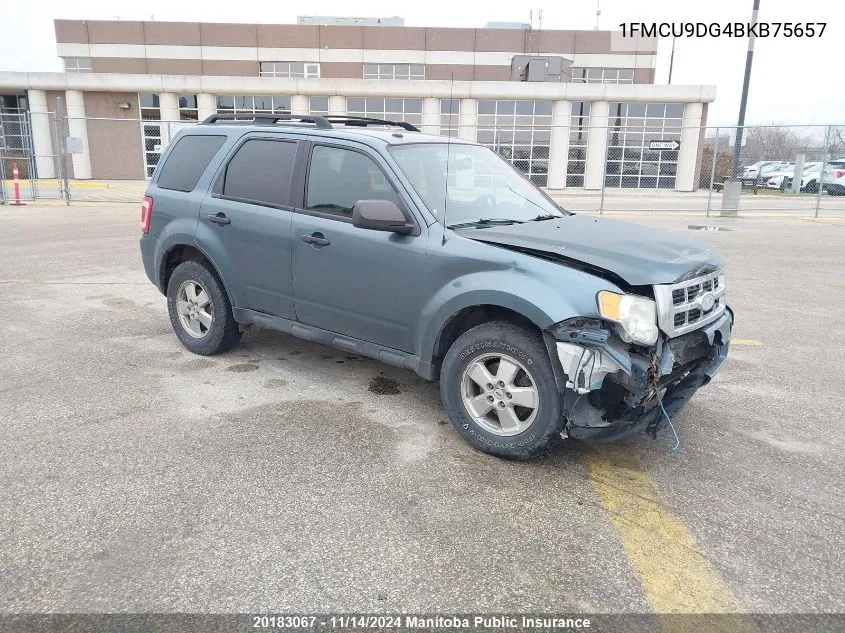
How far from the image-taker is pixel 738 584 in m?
2.78

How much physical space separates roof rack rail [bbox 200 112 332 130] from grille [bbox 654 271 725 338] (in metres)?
→ 2.79

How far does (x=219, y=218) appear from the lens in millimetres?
5191

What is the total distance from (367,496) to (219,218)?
2.78m

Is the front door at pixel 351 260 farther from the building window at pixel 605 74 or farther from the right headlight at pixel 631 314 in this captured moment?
the building window at pixel 605 74

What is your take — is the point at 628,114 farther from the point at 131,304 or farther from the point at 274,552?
the point at 274,552

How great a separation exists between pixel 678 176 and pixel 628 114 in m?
4.20

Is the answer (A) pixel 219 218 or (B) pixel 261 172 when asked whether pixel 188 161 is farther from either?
(B) pixel 261 172

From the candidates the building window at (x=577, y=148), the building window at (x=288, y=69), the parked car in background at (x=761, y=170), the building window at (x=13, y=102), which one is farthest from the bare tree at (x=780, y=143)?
the building window at (x=13, y=102)

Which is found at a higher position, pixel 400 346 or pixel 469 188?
pixel 469 188

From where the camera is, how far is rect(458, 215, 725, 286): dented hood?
356cm

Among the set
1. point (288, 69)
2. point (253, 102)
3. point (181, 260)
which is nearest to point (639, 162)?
point (253, 102)

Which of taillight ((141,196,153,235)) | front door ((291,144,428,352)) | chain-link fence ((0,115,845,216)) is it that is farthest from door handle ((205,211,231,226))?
chain-link fence ((0,115,845,216))

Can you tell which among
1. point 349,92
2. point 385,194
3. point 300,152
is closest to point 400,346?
point 385,194

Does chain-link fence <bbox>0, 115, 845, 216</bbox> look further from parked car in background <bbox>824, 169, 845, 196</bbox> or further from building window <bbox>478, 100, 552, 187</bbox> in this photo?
parked car in background <bbox>824, 169, 845, 196</bbox>
